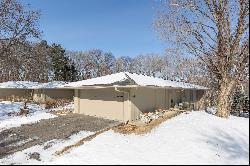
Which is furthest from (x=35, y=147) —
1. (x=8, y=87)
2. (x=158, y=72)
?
(x=158, y=72)

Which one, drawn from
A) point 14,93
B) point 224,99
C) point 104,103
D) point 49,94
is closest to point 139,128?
point 224,99

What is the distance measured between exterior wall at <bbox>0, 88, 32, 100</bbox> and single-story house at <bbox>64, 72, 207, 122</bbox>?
2119cm

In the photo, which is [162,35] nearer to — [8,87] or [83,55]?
[8,87]

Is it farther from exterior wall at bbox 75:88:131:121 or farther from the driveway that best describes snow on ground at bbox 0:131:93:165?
exterior wall at bbox 75:88:131:121

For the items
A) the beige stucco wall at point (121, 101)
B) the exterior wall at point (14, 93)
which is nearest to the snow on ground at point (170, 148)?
the beige stucco wall at point (121, 101)

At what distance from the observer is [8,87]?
38.2 m

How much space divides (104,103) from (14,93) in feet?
82.1

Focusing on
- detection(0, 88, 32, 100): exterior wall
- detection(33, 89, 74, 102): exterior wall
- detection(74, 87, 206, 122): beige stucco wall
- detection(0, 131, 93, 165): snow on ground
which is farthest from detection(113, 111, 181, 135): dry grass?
detection(0, 88, 32, 100): exterior wall

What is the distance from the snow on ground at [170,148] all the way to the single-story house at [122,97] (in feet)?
14.1

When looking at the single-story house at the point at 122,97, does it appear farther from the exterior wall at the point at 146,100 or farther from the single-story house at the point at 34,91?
the single-story house at the point at 34,91

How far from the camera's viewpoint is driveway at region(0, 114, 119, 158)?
45.2 feet

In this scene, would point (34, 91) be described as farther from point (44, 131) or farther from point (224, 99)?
point (224, 99)

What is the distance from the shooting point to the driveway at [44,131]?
45.2 feet

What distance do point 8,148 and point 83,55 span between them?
215 ft
